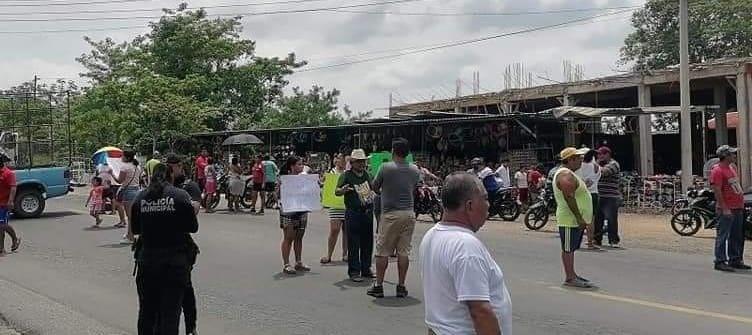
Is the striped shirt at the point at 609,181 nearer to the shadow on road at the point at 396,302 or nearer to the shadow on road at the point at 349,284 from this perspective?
the shadow on road at the point at 349,284

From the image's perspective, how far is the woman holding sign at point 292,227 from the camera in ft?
34.3

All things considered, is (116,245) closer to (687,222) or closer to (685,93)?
(687,222)

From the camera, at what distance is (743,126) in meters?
21.6

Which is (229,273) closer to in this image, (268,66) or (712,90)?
(712,90)

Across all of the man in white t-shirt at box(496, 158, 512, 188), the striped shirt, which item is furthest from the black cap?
the man in white t-shirt at box(496, 158, 512, 188)

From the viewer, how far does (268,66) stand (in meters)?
42.9

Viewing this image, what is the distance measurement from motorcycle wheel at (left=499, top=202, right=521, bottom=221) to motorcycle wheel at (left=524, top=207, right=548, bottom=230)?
7.18 feet

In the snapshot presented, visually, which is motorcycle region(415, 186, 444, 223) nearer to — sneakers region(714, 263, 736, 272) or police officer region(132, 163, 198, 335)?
sneakers region(714, 263, 736, 272)

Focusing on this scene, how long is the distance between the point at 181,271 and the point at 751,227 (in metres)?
12.2

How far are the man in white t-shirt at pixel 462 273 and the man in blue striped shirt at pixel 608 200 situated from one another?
10.6 metres

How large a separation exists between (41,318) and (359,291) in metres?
3.51

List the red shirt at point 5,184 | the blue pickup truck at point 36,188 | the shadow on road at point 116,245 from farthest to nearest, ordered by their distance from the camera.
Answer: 1. the blue pickup truck at point 36,188
2. the shadow on road at point 116,245
3. the red shirt at point 5,184

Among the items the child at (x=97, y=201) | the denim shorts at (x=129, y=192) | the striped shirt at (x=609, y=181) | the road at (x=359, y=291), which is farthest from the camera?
the child at (x=97, y=201)

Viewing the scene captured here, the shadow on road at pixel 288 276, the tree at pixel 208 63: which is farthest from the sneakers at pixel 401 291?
the tree at pixel 208 63
